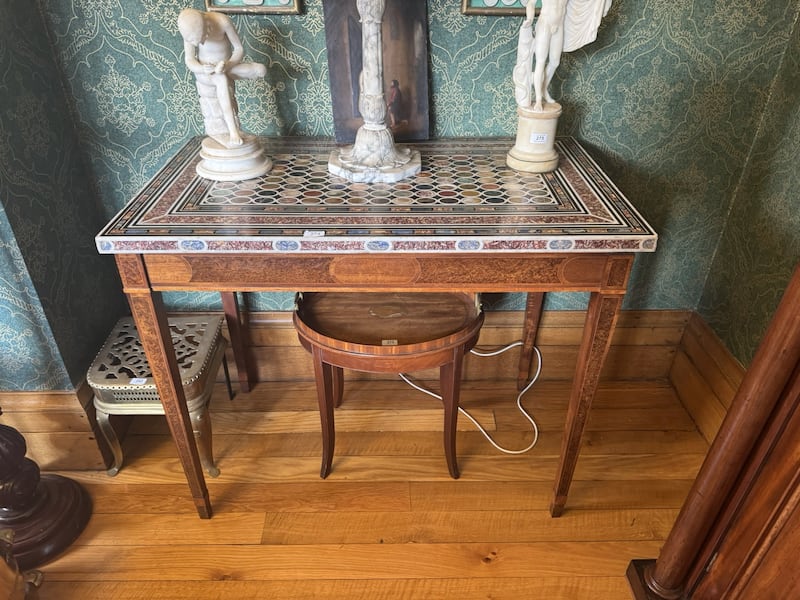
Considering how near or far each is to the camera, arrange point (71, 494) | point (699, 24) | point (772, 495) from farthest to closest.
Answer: point (71, 494) < point (699, 24) < point (772, 495)

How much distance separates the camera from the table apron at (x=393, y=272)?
107 centimetres

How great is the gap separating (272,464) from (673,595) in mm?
1033

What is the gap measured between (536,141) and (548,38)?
20 cm

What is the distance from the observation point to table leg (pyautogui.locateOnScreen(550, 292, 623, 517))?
113 cm

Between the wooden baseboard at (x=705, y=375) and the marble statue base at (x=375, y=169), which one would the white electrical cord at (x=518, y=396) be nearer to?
the wooden baseboard at (x=705, y=375)

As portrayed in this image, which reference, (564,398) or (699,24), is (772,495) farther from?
(699,24)

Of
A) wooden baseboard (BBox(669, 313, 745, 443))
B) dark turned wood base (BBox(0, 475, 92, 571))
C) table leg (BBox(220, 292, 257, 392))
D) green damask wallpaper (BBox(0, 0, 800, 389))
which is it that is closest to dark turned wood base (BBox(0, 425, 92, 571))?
dark turned wood base (BBox(0, 475, 92, 571))

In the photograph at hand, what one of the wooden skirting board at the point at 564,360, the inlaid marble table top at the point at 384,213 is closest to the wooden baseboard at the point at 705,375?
the wooden skirting board at the point at 564,360

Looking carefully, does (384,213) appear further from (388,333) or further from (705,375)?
(705,375)

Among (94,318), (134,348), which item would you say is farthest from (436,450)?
(94,318)

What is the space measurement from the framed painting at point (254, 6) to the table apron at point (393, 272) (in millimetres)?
640

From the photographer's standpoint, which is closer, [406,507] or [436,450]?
[406,507]

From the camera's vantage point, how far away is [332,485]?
1.58 meters

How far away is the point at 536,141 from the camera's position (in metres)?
1.26
